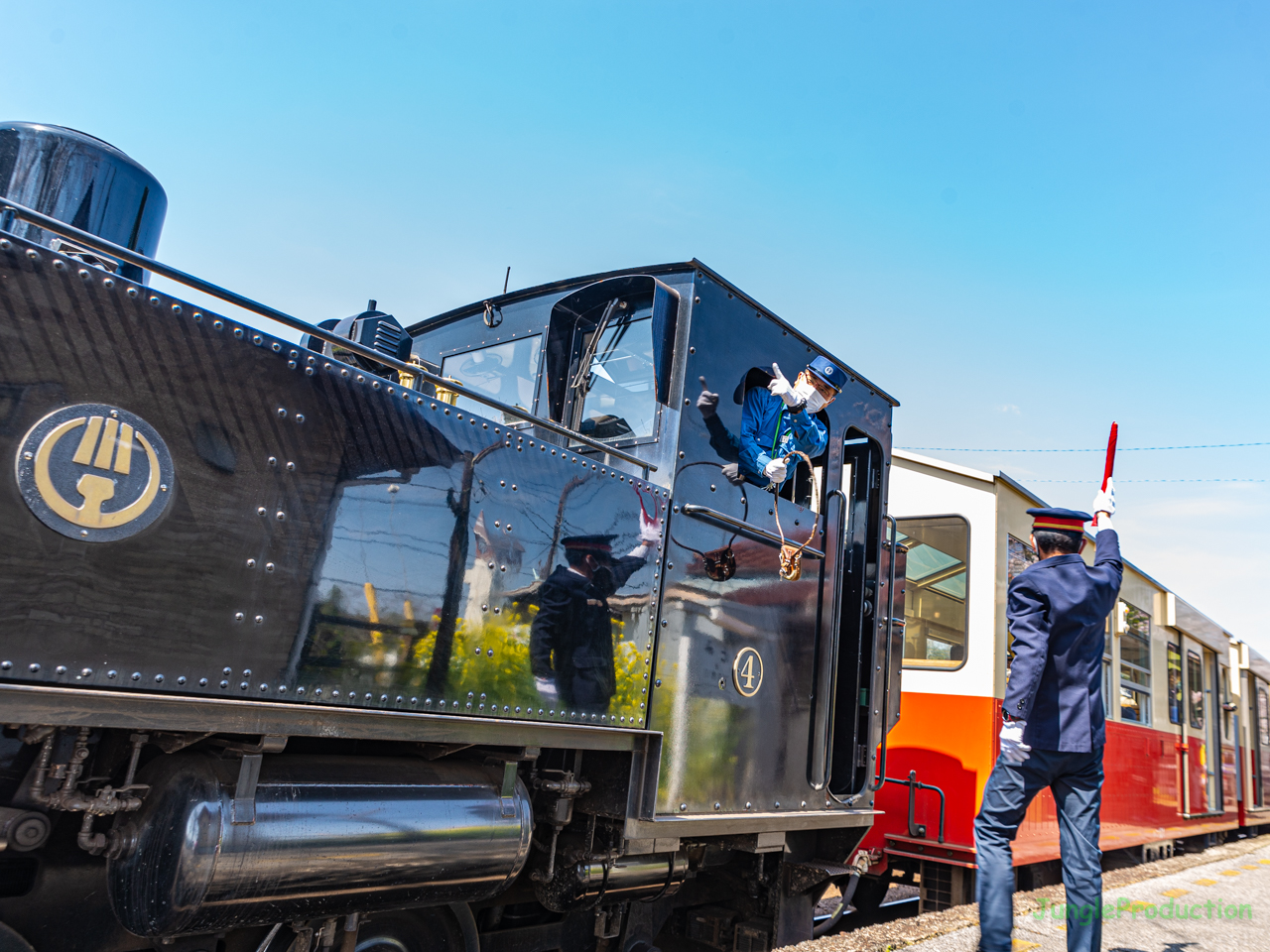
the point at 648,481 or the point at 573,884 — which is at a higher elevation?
the point at 648,481

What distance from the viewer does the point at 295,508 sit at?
7.34 feet

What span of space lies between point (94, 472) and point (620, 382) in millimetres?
2191

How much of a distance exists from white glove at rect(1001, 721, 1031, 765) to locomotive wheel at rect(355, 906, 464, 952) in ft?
6.51

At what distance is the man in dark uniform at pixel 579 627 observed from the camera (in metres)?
2.85

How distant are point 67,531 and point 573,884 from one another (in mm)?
2166

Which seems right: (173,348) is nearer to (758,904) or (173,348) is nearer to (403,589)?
(403,589)

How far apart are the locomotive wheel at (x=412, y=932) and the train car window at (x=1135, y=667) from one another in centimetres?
673

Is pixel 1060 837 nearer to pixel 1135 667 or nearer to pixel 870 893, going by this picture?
pixel 870 893

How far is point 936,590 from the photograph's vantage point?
255 inches

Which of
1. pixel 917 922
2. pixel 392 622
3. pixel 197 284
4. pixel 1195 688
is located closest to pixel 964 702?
pixel 917 922

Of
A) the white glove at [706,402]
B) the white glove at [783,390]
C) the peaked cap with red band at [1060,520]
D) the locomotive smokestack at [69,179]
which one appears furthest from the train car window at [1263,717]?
the locomotive smokestack at [69,179]

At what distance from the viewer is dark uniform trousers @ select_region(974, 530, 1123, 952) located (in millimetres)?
2973

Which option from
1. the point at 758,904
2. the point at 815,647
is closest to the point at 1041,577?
the point at 815,647

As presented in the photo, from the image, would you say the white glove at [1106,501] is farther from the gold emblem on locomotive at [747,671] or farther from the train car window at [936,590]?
the train car window at [936,590]
